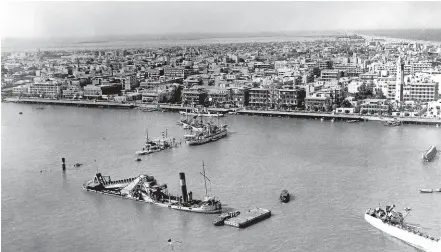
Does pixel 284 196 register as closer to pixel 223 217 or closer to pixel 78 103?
pixel 223 217

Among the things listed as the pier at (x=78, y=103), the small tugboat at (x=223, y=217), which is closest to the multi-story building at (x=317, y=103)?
the pier at (x=78, y=103)

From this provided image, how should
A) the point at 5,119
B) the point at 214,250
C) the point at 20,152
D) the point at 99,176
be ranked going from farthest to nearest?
the point at 5,119 → the point at 20,152 → the point at 99,176 → the point at 214,250

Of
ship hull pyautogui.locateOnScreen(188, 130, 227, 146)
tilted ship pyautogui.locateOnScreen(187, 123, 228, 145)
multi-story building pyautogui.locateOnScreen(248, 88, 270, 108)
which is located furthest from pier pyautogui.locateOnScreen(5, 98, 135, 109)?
ship hull pyautogui.locateOnScreen(188, 130, 227, 146)

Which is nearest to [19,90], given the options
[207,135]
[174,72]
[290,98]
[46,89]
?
[46,89]

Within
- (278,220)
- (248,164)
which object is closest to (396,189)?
(278,220)

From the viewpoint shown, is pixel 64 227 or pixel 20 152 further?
pixel 20 152

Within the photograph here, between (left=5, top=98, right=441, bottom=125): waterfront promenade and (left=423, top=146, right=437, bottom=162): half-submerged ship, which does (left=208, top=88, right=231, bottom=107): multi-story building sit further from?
(left=423, top=146, right=437, bottom=162): half-submerged ship

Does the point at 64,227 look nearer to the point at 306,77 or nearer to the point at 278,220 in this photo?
the point at 278,220

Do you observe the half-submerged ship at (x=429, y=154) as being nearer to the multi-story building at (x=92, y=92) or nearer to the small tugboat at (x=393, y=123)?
the small tugboat at (x=393, y=123)
